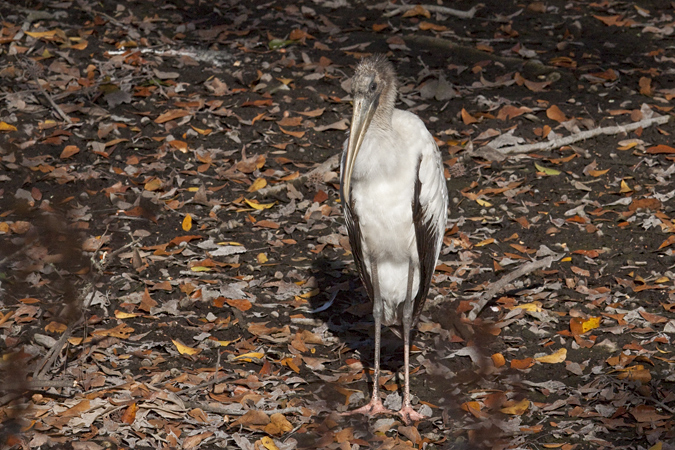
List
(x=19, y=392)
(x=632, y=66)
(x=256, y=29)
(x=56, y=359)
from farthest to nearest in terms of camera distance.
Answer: (x=256, y=29), (x=632, y=66), (x=56, y=359), (x=19, y=392)

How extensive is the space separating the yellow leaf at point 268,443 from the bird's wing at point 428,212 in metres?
1.28

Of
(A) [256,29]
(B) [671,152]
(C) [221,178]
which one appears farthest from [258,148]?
(B) [671,152]

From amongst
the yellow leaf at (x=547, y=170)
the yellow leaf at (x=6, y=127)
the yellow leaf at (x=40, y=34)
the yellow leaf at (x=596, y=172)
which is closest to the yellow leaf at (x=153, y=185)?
the yellow leaf at (x=6, y=127)

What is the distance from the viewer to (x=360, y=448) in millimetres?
4168

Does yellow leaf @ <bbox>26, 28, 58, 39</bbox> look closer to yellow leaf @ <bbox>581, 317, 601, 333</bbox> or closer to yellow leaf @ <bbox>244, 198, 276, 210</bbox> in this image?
yellow leaf @ <bbox>244, 198, 276, 210</bbox>

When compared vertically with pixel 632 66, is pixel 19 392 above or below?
above

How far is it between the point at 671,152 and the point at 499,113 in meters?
1.54

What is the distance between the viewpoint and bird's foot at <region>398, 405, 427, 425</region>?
442 centimetres

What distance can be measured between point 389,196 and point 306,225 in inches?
73.8

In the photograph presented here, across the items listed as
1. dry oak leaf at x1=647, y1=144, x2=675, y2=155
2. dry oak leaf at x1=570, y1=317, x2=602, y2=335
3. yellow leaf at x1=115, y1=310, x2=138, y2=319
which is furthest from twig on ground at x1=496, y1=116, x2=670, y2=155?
yellow leaf at x1=115, y1=310, x2=138, y2=319

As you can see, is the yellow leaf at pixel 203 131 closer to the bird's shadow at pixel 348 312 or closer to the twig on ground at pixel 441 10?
the bird's shadow at pixel 348 312

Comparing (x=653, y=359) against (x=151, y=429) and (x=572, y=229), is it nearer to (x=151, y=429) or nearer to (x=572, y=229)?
(x=572, y=229)

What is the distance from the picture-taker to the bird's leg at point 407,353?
4.45 metres

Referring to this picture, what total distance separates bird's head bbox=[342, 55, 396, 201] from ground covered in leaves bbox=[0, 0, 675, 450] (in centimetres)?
98
